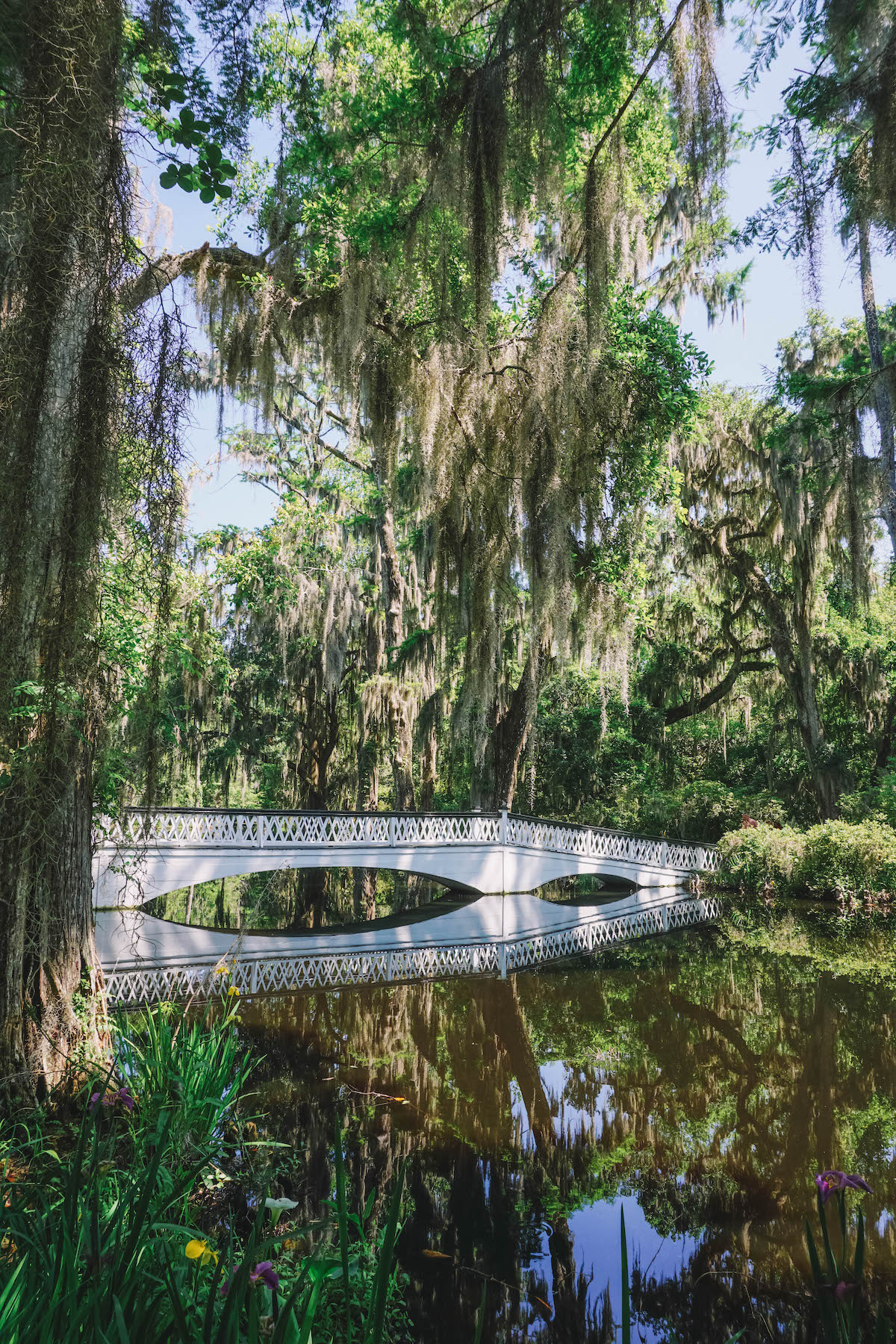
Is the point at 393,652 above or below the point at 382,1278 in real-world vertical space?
above

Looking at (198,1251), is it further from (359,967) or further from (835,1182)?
(359,967)

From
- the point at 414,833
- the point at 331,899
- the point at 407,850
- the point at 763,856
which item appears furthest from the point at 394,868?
the point at 763,856

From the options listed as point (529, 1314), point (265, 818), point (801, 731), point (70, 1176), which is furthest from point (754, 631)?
point (70, 1176)

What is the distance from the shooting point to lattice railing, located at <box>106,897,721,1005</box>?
23.6ft

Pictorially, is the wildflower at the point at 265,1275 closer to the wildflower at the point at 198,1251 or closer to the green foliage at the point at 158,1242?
the green foliage at the point at 158,1242

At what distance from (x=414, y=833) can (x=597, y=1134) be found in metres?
10.0

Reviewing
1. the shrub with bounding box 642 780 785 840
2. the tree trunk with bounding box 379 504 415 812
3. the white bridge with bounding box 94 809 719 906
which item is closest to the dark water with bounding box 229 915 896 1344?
the white bridge with bounding box 94 809 719 906

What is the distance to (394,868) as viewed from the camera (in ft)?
44.5

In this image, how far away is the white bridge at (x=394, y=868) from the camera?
821 centimetres

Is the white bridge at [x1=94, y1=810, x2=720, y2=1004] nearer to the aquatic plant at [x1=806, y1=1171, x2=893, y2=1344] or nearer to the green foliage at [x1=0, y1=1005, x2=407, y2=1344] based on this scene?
the green foliage at [x1=0, y1=1005, x2=407, y2=1344]

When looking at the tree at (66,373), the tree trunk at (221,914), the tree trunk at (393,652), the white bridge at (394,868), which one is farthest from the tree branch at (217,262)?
the tree trunk at (221,914)

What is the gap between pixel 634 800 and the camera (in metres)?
19.2

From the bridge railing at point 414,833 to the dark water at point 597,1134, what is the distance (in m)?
5.12

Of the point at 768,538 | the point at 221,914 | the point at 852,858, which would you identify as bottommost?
the point at 221,914
